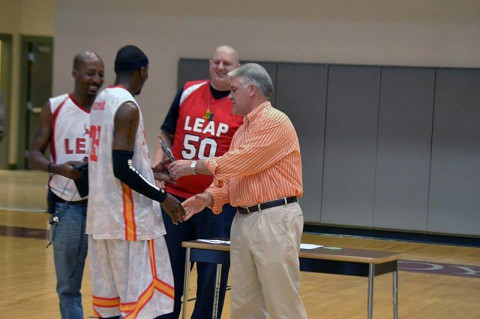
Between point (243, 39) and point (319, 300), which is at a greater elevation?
point (243, 39)

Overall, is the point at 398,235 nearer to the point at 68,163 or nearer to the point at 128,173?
the point at 68,163

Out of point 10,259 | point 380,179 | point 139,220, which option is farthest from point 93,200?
point 380,179

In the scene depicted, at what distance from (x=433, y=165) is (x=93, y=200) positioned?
27.4 feet

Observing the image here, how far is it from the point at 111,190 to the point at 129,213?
0.48 feet

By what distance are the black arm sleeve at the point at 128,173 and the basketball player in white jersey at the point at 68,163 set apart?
764 millimetres

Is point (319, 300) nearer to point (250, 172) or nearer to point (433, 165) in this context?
point (250, 172)

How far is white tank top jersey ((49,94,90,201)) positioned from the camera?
5.02 meters

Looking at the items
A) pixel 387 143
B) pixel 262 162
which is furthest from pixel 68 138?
pixel 387 143

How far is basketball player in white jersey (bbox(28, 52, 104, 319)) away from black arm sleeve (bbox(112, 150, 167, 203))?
2.51 ft

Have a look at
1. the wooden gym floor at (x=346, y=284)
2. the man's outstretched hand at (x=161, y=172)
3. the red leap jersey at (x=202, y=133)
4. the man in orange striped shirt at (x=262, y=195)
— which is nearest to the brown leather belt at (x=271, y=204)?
the man in orange striped shirt at (x=262, y=195)

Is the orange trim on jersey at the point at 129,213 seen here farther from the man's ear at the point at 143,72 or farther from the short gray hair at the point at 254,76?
the short gray hair at the point at 254,76

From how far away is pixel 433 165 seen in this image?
11.9 m

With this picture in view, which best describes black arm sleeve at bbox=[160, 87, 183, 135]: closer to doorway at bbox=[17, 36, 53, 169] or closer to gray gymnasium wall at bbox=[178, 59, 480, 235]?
gray gymnasium wall at bbox=[178, 59, 480, 235]

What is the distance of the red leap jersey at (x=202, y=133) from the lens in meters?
5.38
